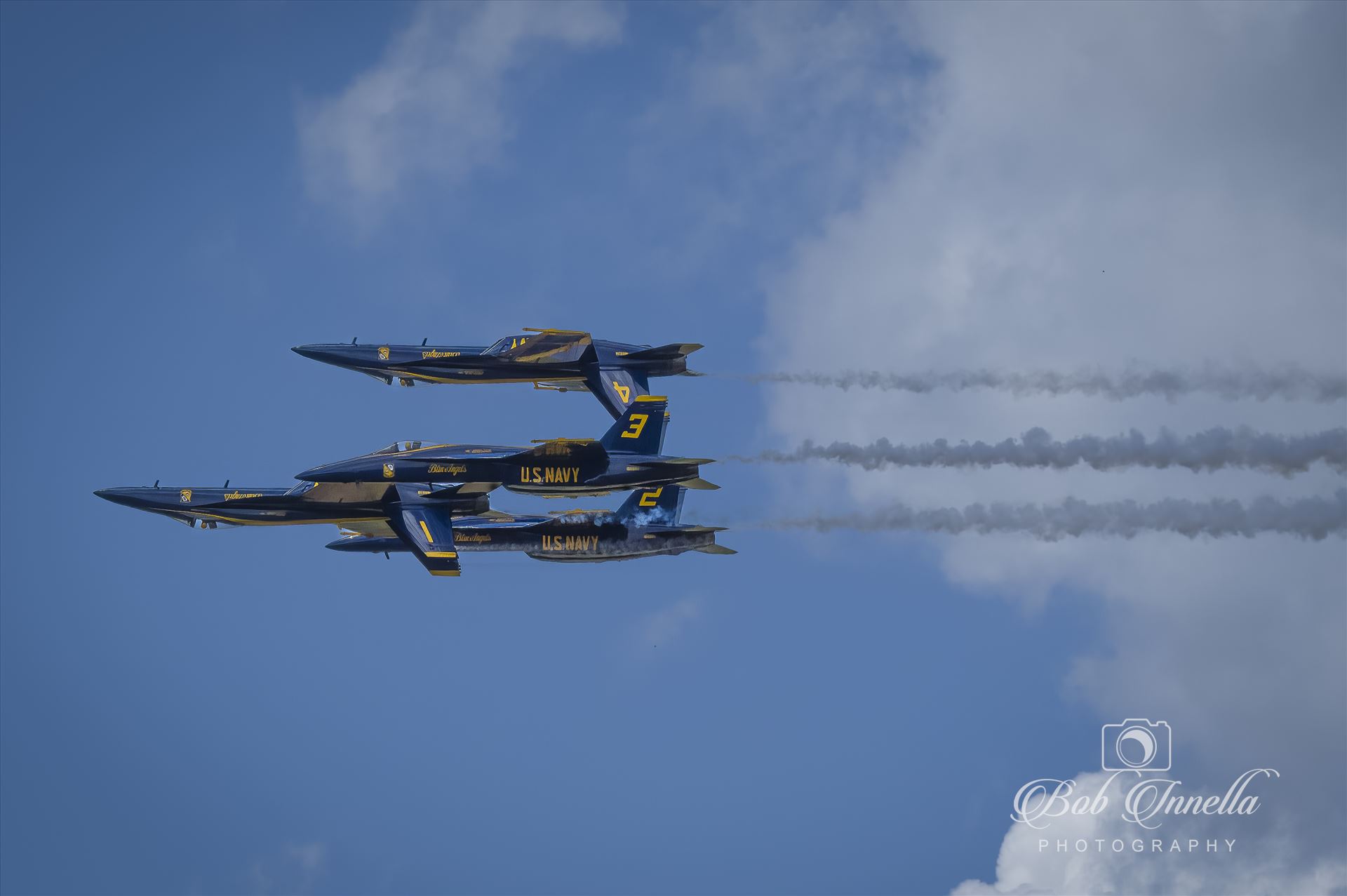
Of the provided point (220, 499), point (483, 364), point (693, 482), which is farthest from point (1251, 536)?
point (220, 499)

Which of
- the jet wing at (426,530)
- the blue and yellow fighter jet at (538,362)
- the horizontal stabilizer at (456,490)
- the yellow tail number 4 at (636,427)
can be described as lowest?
the jet wing at (426,530)

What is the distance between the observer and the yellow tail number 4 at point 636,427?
324 ft

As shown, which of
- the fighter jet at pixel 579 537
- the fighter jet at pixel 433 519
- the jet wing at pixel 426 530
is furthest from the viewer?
the fighter jet at pixel 579 537

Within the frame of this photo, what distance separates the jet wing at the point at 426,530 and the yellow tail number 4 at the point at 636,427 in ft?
34.0

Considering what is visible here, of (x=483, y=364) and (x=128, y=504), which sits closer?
(x=128, y=504)

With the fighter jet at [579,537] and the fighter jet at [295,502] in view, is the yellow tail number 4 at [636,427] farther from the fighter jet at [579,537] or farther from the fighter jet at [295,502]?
the fighter jet at [295,502]

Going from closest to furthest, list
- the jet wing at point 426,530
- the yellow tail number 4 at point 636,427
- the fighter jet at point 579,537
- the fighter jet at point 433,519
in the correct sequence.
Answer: the jet wing at point 426,530, the fighter jet at point 433,519, the yellow tail number 4 at point 636,427, the fighter jet at point 579,537

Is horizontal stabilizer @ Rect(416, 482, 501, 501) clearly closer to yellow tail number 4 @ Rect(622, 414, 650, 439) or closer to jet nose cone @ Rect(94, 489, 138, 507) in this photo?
yellow tail number 4 @ Rect(622, 414, 650, 439)

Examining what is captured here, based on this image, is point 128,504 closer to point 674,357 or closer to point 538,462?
point 538,462

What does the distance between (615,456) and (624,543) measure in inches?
351

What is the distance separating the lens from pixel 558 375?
108812 mm

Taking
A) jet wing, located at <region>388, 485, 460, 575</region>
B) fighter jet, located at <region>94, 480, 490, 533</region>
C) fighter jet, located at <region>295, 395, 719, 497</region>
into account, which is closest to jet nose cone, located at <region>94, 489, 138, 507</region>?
fighter jet, located at <region>94, 480, 490, 533</region>

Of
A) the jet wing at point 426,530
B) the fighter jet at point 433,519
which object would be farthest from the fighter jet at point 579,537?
the jet wing at point 426,530

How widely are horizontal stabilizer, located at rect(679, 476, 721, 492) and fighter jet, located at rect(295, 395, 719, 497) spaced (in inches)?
12.5
